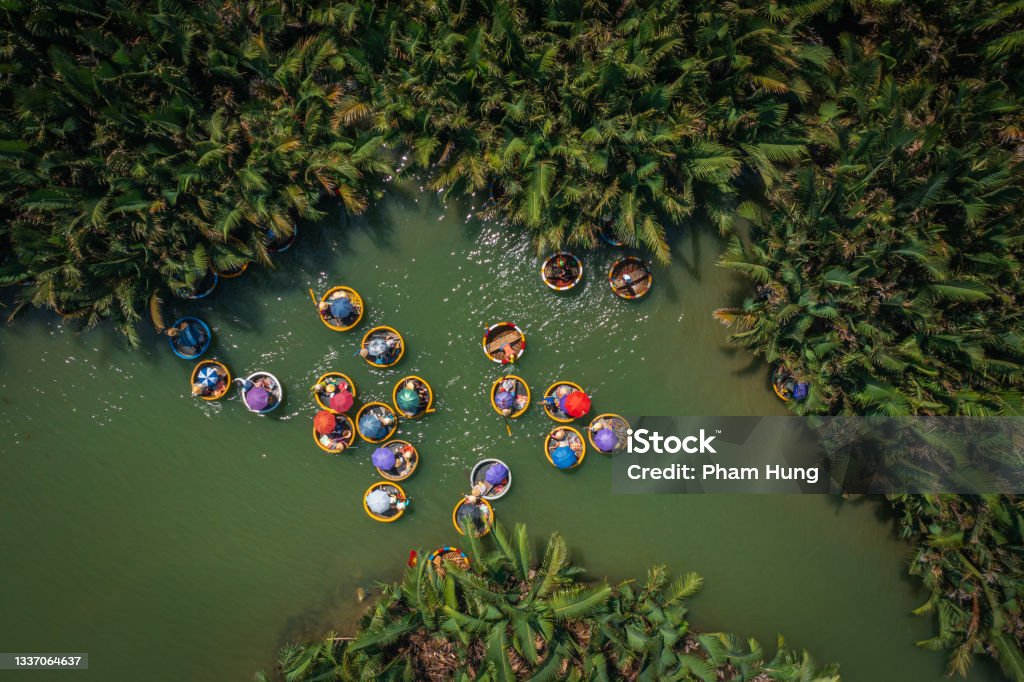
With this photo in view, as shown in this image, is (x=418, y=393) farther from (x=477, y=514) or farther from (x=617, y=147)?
(x=617, y=147)

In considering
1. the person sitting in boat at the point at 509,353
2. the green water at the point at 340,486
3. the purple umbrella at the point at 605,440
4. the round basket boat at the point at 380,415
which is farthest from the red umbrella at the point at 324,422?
the purple umbrella at the point at 605,440

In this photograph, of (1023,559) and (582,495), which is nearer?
(1023,559)

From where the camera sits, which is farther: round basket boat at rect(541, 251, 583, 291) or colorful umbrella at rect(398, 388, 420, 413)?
round basket boat at rect(541, 251, 583, 291)

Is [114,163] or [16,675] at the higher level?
[114,163]

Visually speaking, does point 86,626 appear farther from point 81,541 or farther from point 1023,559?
point 1023,559

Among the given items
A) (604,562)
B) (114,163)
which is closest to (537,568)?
(604,562)

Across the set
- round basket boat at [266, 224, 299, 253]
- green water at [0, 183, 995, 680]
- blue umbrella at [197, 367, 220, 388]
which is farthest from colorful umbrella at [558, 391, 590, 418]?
blue umbrella at [197, 367, 220, 388]

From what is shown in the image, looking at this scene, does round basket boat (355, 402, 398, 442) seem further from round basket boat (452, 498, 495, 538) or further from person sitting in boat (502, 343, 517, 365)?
person sitting in boat (502, 343, 517, 365)
